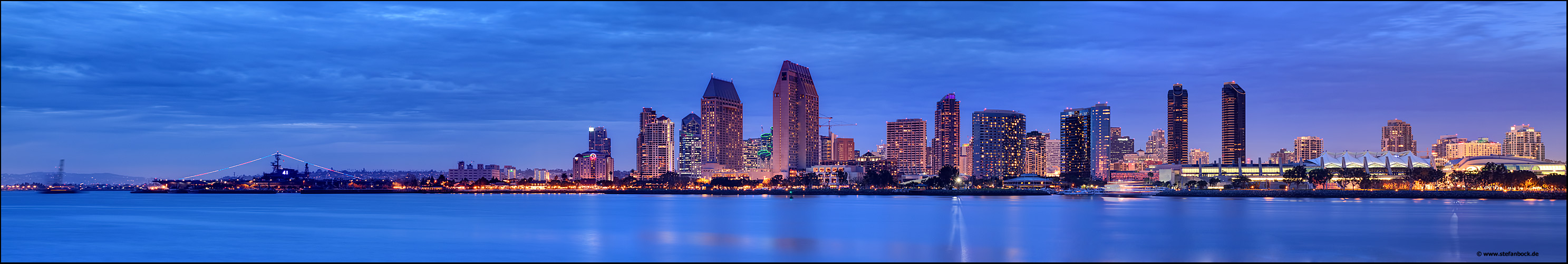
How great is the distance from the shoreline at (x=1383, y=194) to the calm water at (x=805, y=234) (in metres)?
48.3

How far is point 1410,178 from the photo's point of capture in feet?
590

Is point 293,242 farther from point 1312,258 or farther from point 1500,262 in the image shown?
point 1500,262

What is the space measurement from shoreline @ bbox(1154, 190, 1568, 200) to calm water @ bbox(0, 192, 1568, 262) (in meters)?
48.3

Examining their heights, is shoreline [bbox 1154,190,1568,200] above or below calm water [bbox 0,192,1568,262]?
below

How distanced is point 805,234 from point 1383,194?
448 ft

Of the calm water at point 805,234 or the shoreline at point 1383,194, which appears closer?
the calm water at point 805,234

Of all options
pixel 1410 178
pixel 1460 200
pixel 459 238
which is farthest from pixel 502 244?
pixel 1410 178

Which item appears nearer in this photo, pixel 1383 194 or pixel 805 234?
pixel 805 234

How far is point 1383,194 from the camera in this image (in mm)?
165000

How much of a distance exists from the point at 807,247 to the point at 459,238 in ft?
68.5

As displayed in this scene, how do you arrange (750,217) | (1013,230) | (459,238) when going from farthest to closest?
(750,217) < (1013,230) < (459,238)

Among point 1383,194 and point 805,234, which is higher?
point 805,234

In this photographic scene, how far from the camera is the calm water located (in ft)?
156

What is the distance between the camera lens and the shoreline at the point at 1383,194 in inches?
5935
